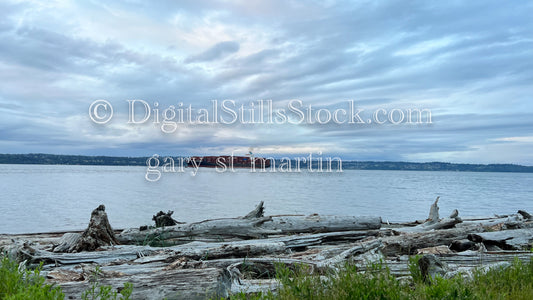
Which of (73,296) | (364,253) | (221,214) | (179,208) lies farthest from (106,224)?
(179,208)

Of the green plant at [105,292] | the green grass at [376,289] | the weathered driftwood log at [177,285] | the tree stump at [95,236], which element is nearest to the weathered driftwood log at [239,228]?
the tree stump at [95,236]

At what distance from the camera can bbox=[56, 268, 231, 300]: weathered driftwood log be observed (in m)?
4.58

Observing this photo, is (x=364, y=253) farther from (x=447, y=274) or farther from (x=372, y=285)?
(x=372, y=285)

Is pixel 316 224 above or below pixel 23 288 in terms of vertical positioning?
below

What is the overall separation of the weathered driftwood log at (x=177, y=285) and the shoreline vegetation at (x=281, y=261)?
0.01 m

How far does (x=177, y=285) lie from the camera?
184 inches

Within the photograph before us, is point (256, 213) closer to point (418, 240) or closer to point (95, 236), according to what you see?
point (95, 236)

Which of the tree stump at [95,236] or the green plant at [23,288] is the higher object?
the green plant at [23,288]

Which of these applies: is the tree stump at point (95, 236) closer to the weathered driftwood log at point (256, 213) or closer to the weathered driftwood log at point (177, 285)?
the weathered driftwood log at point (256, 213)

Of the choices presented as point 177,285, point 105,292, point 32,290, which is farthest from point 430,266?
point 32,290

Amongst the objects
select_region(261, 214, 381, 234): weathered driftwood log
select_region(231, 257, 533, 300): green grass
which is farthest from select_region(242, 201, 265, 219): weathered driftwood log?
select_region(231, 257, 533, 300): green grass

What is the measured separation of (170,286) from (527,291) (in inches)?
164

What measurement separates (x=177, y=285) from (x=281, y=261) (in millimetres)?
2192

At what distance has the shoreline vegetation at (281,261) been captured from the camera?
13.9ft
